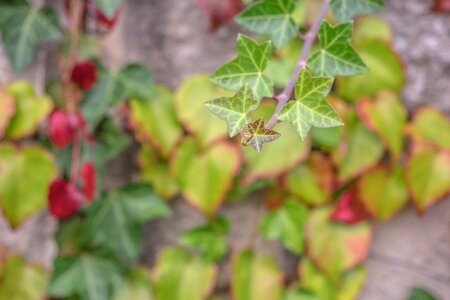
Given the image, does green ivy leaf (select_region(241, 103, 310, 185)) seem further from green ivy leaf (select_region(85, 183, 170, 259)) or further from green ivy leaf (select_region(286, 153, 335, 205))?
green ivy leaf (select_region(85, 183, 170, 259))

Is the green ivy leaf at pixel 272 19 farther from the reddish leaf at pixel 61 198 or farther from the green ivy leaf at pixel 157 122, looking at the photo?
the reddish leaf at pixel 61 198

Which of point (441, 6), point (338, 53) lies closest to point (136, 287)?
point (338, 53)

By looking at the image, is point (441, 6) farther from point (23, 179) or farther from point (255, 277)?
point (23, 179)

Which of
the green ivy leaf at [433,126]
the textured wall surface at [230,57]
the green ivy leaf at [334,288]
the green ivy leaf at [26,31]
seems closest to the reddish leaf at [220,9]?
the textured wall surface at [230,57]

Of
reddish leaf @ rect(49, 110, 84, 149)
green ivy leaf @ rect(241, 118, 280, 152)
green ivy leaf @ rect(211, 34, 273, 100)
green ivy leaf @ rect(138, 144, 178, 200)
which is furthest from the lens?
green ivy leaf @ rect(138, 144, 178, 200)

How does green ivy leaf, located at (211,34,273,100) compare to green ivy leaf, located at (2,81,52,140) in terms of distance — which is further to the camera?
green ivy leaf, located at (2,81,52,140)

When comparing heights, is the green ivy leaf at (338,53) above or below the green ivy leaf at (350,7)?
below

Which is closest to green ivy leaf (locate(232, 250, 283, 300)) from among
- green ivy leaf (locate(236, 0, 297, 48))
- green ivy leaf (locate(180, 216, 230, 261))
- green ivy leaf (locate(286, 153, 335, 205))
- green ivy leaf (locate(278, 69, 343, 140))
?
green ivy leaf (locate(180, 216, 230, 261))
